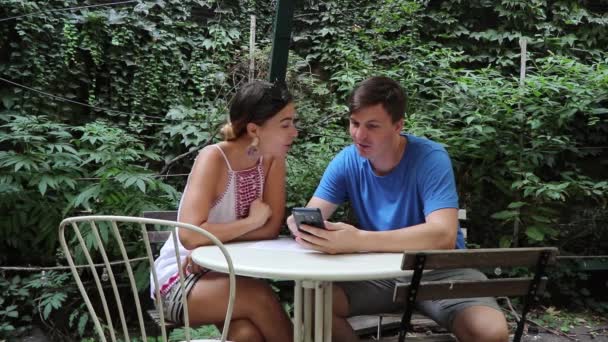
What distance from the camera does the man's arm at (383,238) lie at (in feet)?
5.79

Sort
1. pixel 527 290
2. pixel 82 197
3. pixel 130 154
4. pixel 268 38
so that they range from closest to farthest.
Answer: pixel 527 290, pixel 82 197, pixel 130 154, pixel 268 38

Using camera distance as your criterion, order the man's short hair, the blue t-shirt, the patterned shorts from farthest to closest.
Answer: the man's short hair → the blue t-shirt → the patterned shorts

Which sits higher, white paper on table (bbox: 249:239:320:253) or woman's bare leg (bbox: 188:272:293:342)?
white paper on table (bbox: 249:239:320:253)

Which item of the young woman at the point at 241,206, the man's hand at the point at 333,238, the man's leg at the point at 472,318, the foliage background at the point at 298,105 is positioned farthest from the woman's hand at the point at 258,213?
the foliage background at the point at 298,105

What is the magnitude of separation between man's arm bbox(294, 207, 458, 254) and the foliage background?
5.23 feet

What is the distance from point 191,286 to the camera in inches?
73.0

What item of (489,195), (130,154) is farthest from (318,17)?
(130,154)

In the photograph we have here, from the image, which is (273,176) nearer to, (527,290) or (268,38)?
(527,290)

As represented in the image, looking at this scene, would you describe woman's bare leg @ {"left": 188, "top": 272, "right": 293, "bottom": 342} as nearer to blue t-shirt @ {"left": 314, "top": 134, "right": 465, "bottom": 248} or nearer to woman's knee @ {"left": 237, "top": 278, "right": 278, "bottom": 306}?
woman's knee @ {"left": 237, "top": 278, "right": 278, "bottom": 306}

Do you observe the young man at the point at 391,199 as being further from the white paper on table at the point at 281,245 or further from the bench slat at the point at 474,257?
the bench slat at the point at 474,257

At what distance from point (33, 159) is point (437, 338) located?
242cm

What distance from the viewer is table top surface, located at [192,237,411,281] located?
59.0 inches

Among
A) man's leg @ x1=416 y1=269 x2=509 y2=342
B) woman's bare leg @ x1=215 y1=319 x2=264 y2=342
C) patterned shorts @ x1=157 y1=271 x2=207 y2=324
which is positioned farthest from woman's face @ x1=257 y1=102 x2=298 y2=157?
man's leg @ x1=416 y1=269 x2=509 y2=342

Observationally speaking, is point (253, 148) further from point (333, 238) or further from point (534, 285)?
point (534, 285)
